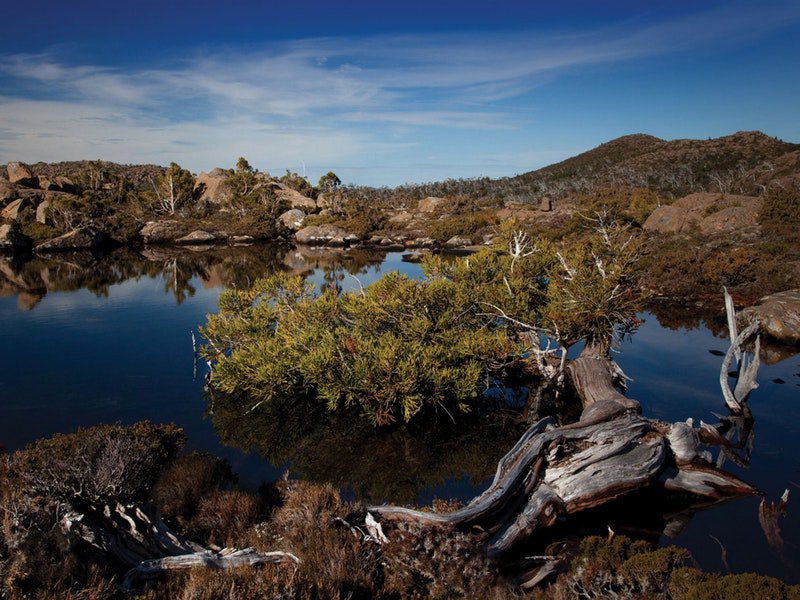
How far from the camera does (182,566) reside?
649 cm

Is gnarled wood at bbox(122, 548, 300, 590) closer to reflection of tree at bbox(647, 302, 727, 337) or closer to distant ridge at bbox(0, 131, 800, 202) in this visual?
reflection of tree at bbox(647, 302, 727, 337)

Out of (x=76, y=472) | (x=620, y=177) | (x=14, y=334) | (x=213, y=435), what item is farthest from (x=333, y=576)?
(x=620, y=177)

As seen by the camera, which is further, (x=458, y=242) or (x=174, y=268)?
(x=458, y=242)

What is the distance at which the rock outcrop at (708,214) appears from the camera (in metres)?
37.3

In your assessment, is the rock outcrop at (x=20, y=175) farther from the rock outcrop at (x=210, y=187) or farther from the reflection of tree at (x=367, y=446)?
the reflection of tree at (x=367, y=446)

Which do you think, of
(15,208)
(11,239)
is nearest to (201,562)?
(11,239)

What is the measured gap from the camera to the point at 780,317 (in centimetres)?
2092

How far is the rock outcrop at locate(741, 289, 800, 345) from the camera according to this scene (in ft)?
67.3

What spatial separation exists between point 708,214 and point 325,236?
4593 cm

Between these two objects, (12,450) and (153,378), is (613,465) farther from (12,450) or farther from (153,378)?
(153,378)

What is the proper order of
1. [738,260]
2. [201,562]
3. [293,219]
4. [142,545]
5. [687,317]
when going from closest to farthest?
1. [201,562]
2. [142,545]
3. [687,317]
4. [738,260]
5. [293,219]

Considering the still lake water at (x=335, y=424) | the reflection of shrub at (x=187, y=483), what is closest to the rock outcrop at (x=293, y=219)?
the still lake water at (x=335, y=424)

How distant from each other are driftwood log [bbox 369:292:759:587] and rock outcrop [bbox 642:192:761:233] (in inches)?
1267

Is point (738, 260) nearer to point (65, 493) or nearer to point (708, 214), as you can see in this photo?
point (708, 214)
